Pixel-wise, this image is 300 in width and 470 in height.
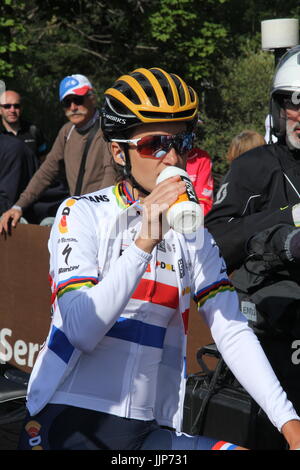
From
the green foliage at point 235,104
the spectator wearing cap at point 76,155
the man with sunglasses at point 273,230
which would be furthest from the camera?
the green foliage at point 235,104

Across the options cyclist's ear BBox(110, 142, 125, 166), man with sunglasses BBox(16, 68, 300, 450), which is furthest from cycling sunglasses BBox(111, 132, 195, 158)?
cyclist's ear BBox(110, 142, 125, 166)

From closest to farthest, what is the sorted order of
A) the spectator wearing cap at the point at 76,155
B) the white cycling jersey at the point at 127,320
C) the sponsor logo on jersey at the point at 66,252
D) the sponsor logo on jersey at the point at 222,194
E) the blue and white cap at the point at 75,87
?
the white cycling jersey at the point at 127,320 → the sponsor logo on jersey at the point at 66,252 → the sponsor logo on jersey at the point at 222,194 → the spectator wearing cap at the point at 76,155 → the blue and white cap at the point at 75,87

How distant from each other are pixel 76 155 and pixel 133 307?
4488 mm

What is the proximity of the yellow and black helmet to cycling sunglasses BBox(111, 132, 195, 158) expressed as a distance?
6 centimetres

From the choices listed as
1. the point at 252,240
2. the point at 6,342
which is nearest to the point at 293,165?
the point at 252,240

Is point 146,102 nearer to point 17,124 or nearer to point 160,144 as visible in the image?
point 160,144

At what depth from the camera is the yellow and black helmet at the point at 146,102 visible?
2.80 metres

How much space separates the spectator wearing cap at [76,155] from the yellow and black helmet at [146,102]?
3.64 metres

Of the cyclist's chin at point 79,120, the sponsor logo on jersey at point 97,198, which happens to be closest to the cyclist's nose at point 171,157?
the sponsor logo on jersey at point 97,198

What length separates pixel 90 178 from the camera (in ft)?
22.4

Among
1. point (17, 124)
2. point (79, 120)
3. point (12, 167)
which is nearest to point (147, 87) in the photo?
point (79, 120)

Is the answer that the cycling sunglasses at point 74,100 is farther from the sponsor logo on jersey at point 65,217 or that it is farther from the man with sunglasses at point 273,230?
the sponsor logo on jersey at point 65,217
